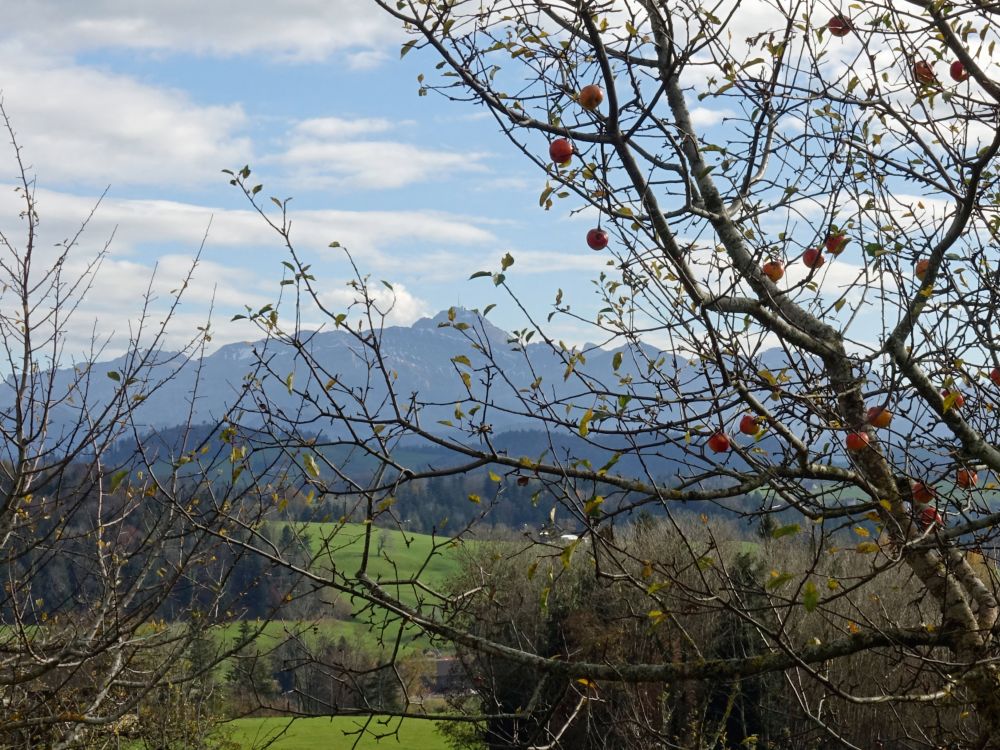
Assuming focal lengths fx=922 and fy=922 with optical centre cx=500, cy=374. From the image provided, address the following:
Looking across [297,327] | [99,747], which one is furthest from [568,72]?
[99,747]

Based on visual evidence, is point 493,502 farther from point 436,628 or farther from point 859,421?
point 859,421

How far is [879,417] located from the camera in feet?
11.2

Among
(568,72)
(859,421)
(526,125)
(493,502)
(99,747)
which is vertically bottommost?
(99,747)

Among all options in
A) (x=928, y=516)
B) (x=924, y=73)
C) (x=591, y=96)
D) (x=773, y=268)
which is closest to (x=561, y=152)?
(x=591, y=96)

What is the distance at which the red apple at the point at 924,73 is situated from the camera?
3.93 m

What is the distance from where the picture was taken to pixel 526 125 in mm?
3650

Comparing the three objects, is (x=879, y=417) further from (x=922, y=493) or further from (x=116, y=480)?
(x=116, y=480)

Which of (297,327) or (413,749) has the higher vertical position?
(297,327)

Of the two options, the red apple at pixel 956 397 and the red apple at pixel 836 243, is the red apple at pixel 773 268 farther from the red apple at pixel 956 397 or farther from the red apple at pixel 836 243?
the red apple at pixel 956 397

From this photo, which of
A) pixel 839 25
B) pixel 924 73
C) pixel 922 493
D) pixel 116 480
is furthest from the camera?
pixel 839 25

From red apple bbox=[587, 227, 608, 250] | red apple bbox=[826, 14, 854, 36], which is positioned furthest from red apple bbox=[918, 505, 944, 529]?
red apple bbox=[826, 14, 854, 36]

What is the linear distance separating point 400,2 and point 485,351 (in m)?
1.39

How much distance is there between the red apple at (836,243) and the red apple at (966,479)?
1031mm

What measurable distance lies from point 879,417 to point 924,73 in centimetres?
167
